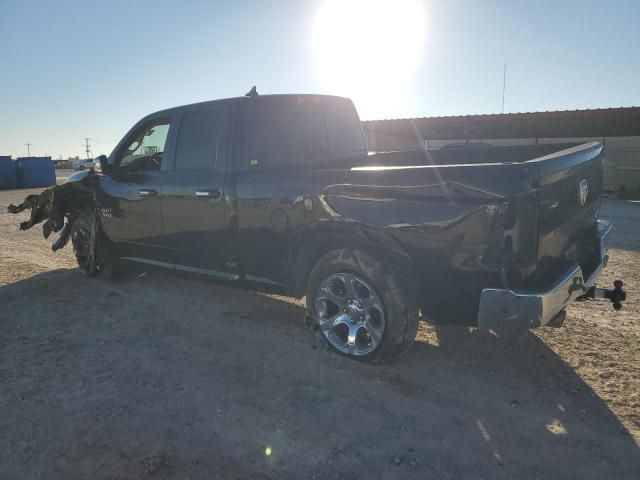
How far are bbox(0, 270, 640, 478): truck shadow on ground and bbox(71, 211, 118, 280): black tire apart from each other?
1.44m

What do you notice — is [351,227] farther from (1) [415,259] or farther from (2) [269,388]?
(2) [269,388]

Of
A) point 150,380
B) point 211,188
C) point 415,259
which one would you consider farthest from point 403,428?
point 211,188

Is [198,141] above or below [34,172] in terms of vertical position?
above

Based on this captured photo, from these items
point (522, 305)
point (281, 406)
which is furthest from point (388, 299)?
point (281, 406)

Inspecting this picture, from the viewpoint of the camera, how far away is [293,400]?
3107mm

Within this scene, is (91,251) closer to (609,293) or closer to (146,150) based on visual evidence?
(146,150)

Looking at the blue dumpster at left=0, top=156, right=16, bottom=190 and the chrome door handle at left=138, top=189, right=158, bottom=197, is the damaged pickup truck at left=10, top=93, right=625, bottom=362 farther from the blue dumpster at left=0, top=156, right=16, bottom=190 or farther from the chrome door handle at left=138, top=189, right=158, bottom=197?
the blue dumpster at left=0, top=156, right=16, bottom=190

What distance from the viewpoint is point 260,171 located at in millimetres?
4043

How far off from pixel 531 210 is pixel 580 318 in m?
2.33

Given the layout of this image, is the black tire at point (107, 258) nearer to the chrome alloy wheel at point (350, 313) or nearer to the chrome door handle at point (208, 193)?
the chrome door handle at point (208, 193)

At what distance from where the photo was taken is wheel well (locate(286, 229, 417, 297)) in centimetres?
326

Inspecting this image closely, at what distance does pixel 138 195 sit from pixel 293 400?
3.05 meters

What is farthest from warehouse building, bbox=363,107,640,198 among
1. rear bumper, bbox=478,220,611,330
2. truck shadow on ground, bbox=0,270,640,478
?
rear bumper, bbox=478,220,611,330

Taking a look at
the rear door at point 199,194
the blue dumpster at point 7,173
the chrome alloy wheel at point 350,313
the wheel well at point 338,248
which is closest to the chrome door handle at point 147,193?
the rear door at point 199,194
